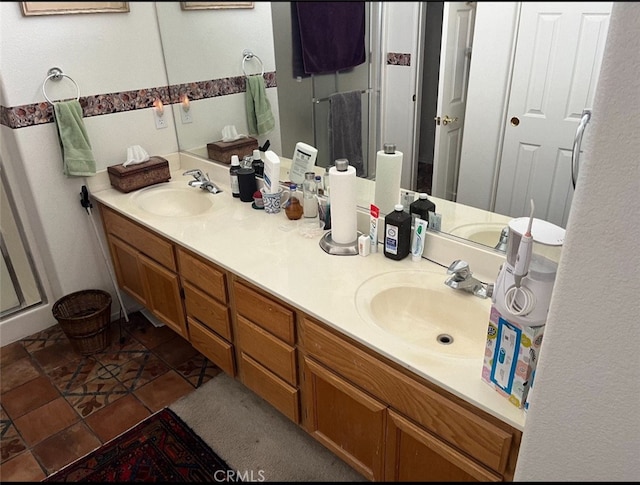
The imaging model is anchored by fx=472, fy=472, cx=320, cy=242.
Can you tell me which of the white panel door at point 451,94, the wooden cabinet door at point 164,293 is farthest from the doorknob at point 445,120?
the wooden cabinet door at point 164,293

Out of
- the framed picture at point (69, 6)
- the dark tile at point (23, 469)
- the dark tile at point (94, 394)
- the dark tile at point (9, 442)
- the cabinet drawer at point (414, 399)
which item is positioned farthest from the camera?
the dark tile at point (94, 394)

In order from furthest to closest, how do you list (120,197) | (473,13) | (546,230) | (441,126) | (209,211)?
(120,197)
(209,211)
(441,126)
(473,13)
(546,230)

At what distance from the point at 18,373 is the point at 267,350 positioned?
1.42 m

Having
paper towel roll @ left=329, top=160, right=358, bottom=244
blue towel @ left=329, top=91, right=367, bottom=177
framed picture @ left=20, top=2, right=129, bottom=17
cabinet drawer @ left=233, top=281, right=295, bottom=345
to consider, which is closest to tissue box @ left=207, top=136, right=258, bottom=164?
→ blue towel @ left=329, top=91, right=367, bottom=177

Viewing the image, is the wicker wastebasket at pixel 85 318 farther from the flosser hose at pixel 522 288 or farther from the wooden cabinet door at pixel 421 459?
the flosser hose at pixel 522 288

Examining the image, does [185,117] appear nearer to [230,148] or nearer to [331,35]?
[230,148]

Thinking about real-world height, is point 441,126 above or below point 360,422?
above

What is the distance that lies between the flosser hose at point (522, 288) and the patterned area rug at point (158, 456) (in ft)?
3.69

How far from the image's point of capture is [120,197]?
226 centimetres

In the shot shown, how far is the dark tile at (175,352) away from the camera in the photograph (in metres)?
2.29

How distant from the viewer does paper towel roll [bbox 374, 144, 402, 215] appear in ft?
5.28

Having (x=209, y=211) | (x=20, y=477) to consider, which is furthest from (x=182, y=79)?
(x=20, y=477)

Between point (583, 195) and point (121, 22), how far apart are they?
2.20m

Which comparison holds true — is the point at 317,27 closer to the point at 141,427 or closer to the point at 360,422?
the point at 360,422
